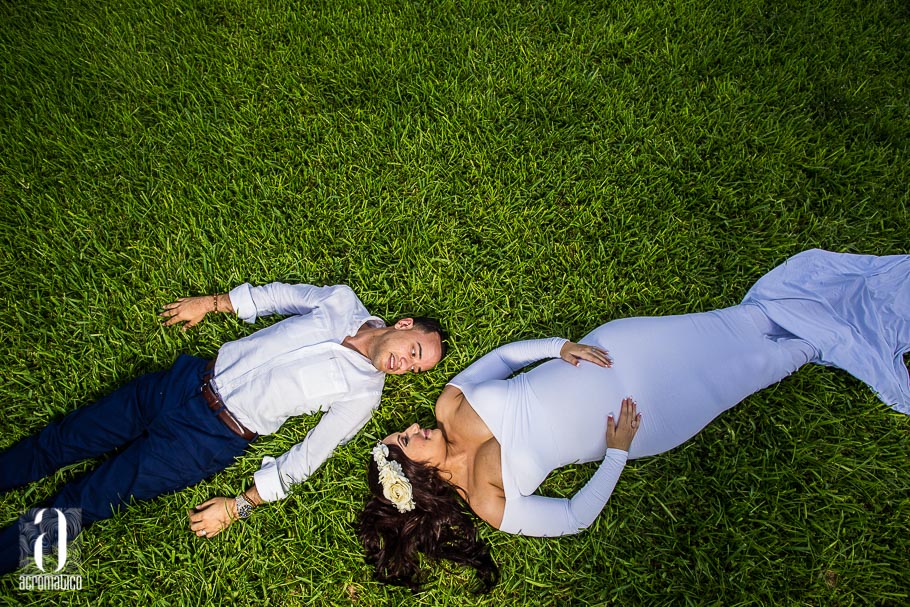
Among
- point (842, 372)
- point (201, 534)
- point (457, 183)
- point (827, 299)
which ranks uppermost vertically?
point (457, 183)

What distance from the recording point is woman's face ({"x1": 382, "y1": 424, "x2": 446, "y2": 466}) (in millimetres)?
2979

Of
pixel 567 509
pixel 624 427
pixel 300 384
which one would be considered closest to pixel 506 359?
pixel 624 427

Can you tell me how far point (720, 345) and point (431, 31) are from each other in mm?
3471

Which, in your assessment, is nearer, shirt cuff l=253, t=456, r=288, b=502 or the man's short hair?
shirt cuff l=253, t=456, r=288, b=502

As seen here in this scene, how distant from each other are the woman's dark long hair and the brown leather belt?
79 centimetres

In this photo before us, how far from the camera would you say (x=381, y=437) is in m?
3.39

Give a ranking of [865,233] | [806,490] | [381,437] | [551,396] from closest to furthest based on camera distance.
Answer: [551,396]
[806,490]
[381,437]
[865,233]

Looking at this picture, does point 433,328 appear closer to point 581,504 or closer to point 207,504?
point 581,504

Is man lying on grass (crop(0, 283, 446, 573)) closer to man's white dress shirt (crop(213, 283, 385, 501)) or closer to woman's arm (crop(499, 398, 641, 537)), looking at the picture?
man's white dress shirt (crop(213, 283, 385, 501))

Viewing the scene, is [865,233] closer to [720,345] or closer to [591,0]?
[720,345]

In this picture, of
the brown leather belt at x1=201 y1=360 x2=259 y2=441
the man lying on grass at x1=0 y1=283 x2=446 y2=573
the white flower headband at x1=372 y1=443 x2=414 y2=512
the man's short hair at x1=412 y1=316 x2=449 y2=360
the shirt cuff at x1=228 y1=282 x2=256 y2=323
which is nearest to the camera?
the white flower headband at x1=372 y1=443 x2=414 y2=512

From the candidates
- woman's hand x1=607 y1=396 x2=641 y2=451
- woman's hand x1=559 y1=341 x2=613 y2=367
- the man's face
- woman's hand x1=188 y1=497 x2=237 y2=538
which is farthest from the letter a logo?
Result: woman's hand x1=607 y1=396 x2=641 y2=451

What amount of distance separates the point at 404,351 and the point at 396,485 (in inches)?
28.9

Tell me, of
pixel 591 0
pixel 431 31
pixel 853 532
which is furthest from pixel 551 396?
pixel 591 0
